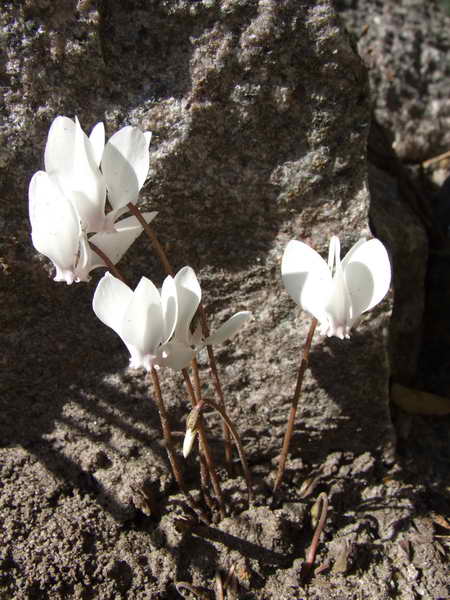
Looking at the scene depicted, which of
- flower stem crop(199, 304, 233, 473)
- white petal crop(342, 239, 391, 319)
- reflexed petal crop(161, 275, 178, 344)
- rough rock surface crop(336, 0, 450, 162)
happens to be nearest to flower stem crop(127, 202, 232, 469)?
flower stem crop(199, 304, 233, 473)

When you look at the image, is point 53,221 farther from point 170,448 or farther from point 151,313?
point 170,448

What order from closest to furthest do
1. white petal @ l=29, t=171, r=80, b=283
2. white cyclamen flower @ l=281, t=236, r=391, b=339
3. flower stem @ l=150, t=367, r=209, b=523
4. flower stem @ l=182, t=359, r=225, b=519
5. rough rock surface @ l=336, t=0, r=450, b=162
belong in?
1. white petal @ l=29, t=171, r=80, b=283
2. white cyclamen flower @ l=281, t=236, r=391, b=339
3. flower stem @ l=150, t=367, r=209, b=523
4. flower stem @ l=182, t=359, r=225, b=519
5. rough rock surface @ l=336, t=0, r=450, b=162

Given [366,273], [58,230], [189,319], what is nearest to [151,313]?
[189,319]

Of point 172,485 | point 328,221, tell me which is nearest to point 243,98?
point 328,221

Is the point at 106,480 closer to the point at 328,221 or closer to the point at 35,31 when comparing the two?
the point at 328,221

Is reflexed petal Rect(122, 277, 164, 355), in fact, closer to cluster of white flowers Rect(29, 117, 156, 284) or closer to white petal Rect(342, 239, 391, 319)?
cluster of white flowers Rect(29, 117, 156, 284)

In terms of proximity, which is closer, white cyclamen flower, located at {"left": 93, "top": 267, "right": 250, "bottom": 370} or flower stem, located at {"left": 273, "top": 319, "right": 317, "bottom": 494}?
white cyclamen flower, located at {"left": 93, "top": 267, "right": 250, "bottom": 370}
